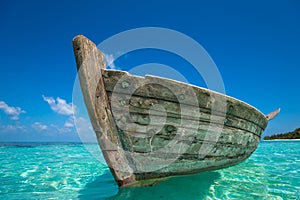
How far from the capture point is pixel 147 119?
7.36 ft

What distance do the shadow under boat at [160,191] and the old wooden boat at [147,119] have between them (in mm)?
136

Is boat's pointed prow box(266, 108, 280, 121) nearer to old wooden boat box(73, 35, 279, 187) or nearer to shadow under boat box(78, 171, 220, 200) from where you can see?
shadow under boat box(78, 171, 220, 200)

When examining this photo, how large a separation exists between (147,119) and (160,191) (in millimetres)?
1141

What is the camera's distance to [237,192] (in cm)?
275

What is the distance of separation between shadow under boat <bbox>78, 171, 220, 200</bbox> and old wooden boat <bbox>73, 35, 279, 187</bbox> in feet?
0.45

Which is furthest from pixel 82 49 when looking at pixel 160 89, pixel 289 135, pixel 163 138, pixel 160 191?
pixel 289 135

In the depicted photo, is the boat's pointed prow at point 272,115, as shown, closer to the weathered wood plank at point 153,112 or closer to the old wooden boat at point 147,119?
the old wooden boat at point 147,119

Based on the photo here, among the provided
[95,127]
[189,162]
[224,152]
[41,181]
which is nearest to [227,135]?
[224,152]

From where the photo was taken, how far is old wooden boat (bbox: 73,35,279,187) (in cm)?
207

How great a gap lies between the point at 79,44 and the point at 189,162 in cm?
211

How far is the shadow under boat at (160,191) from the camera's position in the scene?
2469 mm

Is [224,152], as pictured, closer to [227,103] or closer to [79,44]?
[227,103]

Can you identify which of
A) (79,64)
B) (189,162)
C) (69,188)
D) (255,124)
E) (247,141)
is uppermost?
(79,64)

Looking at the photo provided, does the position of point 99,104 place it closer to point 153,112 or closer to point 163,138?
point 153,112
